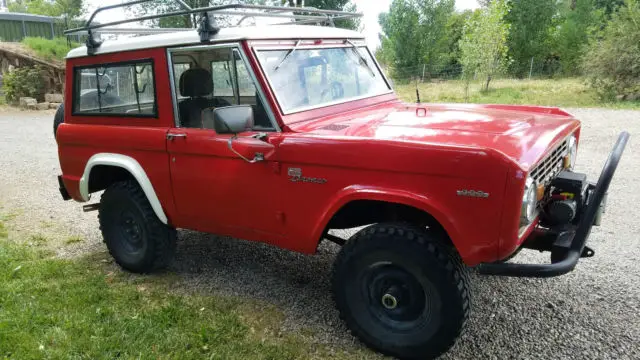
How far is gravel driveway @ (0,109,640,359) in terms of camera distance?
10.6 feet

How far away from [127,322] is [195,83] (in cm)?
188

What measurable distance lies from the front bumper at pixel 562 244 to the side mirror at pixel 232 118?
5.53 feet

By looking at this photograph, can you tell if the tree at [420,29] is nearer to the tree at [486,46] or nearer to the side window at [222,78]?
the tree at [486,46]

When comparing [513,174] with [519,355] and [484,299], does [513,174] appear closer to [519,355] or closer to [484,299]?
[519,355]

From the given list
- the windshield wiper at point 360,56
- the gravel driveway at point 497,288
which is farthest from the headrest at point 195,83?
the gravel driveway at point 497,288

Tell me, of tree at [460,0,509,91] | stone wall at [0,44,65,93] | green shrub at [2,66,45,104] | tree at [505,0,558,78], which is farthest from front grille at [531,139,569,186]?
tree at [505,0,558,78]

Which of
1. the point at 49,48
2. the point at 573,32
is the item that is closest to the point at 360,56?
the point at 49,48

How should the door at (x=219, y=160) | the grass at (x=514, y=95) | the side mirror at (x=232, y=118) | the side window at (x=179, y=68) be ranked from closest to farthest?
the side mirror at (x=232, y=118)
the door at (x=219, y=160)
the side window at (x=179, y=68)
the grass at (x=514, y=95)

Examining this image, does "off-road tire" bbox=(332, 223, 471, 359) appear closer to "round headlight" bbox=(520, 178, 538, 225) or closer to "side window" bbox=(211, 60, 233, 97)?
"round headlight" bbox=(520, 178, 538, 225)

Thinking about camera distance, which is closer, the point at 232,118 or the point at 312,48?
the point at 232,118

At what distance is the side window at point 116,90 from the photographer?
13.1 ft

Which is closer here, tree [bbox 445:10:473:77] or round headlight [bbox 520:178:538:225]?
round headlight [bbox 520:178:538:225]

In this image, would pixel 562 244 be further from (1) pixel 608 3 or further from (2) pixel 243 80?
(1) pixel 608 3

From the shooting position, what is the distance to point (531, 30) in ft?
102
